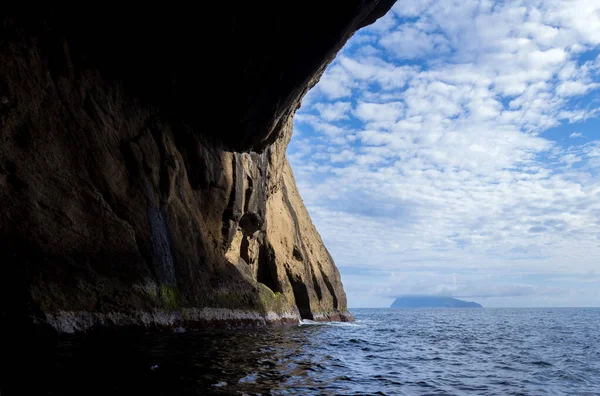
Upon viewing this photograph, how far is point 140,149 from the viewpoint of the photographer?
18750mm

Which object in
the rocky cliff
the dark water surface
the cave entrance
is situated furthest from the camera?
the cave entrance

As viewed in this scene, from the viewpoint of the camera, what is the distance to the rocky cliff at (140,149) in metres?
12.9

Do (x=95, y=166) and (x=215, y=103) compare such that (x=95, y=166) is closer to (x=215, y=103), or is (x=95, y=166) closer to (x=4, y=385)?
(x=215, y=103)

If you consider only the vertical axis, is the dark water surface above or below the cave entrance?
below

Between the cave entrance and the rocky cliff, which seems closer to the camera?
the rocky cliff

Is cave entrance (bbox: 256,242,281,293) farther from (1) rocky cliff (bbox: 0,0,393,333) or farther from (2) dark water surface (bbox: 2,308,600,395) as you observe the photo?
(2) dark water surface (bbox: 2,308,600,395)

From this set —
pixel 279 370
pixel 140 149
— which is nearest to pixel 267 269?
pixel 140 149

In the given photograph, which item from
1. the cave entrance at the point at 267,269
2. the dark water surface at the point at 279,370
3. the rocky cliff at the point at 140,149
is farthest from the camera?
the cave entrance at the point at 267,269

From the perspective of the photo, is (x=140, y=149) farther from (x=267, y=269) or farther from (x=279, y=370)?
(x=267, y=269)

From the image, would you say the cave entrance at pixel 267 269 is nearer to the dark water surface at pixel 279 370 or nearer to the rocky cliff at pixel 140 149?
the rocky cliff at pixel 140 149

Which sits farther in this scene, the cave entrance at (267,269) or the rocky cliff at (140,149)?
the cave entrance at (267,269)

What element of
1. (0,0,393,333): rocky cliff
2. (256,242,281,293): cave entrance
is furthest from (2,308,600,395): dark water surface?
(256,242,281,293): cave entrance

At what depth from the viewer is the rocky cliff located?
12859mm

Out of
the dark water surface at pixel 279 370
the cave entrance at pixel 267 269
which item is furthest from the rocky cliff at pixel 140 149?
the cave entrance at pixel 267 269
